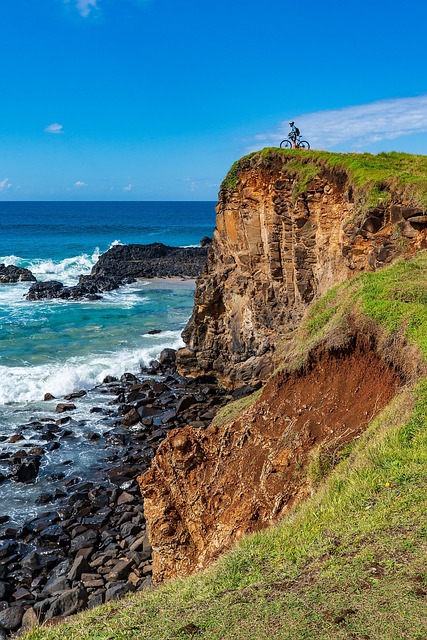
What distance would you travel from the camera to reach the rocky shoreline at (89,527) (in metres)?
13.9

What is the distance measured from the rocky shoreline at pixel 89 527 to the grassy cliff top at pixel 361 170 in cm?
1109

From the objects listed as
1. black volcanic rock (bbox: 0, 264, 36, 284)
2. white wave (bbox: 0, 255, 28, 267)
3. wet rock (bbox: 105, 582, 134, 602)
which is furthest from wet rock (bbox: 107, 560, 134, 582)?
white wave (bbox: 0, 255, 28, 267)

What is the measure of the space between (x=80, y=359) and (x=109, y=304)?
17.9m

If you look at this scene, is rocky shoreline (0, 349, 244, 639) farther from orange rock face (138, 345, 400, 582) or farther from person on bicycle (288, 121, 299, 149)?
person on bicycle (288, 121, 299, 149)

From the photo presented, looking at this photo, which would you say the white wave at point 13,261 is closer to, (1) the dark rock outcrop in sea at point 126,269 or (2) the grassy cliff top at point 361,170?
(1) the dark rock outcrop in sea at point 126,269

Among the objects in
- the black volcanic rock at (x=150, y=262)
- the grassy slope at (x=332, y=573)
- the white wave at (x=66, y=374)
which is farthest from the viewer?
the black volcanic rock at (x=150, y=262)

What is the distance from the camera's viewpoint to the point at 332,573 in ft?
20.4

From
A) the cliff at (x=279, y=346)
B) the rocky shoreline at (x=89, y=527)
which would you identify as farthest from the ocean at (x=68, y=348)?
the cliff at (x=279, y=346)

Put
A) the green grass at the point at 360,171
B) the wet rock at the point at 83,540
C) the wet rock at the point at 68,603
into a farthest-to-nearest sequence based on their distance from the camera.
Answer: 1. the green grass at the point at 360,171
2. the wet rock at the point at 83,540
3. the wet rock at the point at 68,603

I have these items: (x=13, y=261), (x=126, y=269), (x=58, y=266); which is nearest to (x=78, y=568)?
(x=126, y=269)

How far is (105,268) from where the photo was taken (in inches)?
2803

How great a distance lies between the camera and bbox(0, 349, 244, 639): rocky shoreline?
45.4 ft

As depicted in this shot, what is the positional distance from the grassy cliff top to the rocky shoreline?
11.1 metres

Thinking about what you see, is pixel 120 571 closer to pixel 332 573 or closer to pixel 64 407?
pixel 332 573
